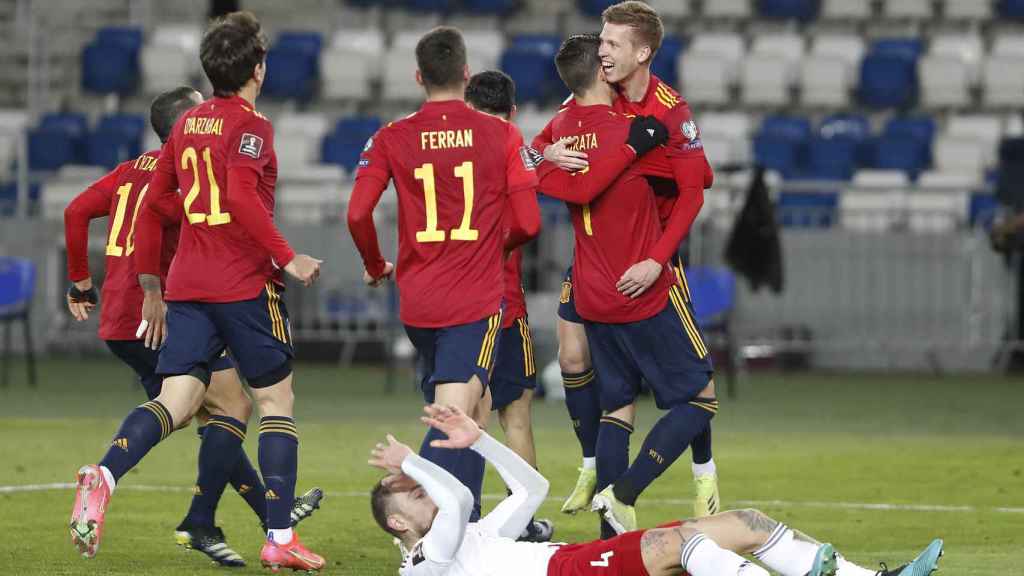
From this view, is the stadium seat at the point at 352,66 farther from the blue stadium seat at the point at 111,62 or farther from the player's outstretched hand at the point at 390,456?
the player's outstretched hand at the point at 390,456

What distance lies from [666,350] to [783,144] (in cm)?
1492

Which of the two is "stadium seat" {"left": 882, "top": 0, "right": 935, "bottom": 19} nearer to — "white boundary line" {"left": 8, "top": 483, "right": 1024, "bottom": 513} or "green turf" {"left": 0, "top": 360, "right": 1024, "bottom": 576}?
"green turf" {"left": 0, "top": 360, "right": 1024, "bottom": 576}

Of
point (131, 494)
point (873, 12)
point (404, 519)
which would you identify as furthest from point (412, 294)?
point (873, 12)

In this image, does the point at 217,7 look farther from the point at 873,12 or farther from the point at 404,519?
the point at 404,519

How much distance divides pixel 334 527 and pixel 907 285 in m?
12.6

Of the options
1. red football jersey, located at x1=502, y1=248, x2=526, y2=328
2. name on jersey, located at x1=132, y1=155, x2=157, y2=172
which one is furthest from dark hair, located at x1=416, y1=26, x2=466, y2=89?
name on jersey, located at x1=132, y1=155, x2=157, y2=172

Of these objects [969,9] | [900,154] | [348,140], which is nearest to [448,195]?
[348,140]

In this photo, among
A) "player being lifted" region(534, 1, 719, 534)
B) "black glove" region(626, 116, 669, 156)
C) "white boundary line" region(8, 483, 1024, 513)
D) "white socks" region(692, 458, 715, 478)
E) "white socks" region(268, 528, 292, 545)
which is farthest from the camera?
"white boundary line" region(8, 483, 1024, 513)

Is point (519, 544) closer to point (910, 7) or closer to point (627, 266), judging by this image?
point (627, 266)

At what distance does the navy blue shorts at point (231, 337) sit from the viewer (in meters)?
7.51

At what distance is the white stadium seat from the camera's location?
23.5m

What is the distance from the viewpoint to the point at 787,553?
6.29 metres

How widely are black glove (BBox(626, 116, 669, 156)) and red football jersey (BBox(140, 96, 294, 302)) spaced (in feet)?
5.07

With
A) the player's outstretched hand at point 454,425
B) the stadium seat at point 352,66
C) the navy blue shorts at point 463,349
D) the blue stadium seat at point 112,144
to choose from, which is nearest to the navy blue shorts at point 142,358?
the navy blue shorts at point 463,349
